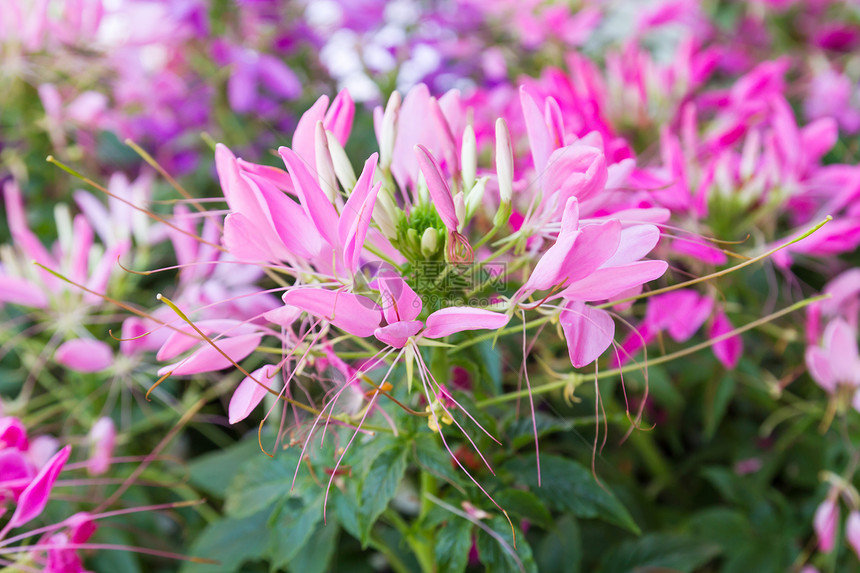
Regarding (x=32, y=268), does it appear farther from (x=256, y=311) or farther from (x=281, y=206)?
(x=281, y=206)

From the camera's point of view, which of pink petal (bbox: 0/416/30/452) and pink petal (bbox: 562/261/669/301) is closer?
pink petal (bbox: 562/261/669/301)

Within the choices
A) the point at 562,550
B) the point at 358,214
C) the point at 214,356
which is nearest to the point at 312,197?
the point at 358,214

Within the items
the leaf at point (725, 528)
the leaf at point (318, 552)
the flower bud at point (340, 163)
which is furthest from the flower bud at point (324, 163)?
the leaf at point (725, 528)

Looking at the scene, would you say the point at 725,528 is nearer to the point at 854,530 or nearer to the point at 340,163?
the point at 854,530

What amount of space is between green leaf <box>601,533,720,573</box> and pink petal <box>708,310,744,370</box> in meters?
0.21

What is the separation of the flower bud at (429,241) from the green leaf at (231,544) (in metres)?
0.41

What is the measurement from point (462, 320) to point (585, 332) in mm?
93

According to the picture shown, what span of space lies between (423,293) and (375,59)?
2.79ft

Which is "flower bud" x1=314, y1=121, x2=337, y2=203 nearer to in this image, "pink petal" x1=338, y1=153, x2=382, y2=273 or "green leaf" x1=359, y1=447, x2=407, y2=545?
"pink petal" x1=338, y1=153, x2=382, y2=273

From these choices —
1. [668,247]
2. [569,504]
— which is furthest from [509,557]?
[668,247]

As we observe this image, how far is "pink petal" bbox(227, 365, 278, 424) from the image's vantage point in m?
0.40

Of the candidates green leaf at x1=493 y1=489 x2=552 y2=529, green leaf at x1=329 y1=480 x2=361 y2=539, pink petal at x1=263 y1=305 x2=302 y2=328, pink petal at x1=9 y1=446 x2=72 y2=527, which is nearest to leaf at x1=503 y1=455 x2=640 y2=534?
green leaf at x1=493 y1=489 x2=552 y2=529

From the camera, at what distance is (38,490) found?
0.47 metres

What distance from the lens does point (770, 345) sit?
2.89 feet
